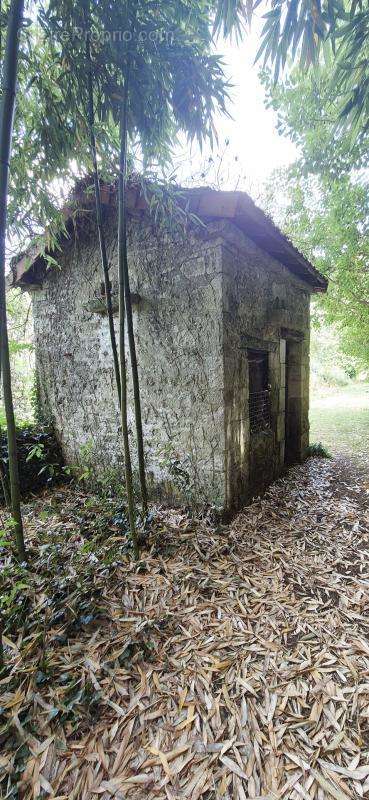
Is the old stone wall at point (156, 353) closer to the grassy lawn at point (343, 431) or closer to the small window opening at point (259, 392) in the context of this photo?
the small window opening at point (259, 392)

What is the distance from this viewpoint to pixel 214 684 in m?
1.76

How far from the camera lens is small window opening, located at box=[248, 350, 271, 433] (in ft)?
13.7

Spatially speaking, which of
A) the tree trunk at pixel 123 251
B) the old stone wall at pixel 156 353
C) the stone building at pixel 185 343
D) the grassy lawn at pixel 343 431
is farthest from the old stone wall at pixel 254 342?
the grassy lawn at pixel 343 431

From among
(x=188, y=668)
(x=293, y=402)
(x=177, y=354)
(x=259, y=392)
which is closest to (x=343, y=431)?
(x=293, y=402)

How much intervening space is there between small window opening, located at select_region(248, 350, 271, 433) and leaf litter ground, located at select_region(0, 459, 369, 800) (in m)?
1.58

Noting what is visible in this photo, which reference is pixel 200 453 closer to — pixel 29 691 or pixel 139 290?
pixel 139 290

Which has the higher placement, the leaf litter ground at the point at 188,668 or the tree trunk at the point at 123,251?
the tree trunk at the point at 123,251

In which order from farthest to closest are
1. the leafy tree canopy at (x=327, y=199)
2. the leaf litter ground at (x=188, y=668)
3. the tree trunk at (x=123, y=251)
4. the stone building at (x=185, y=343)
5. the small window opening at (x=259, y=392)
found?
1. the leafy tree canopy at (x=327, y=199)
2. the small window opening at (x=259, y=392)
3. the stone building at (x=185, y=343)
4. the tree trunk at (x=123, y=251)
5. the leaf litter ground at (x=188, y=668)

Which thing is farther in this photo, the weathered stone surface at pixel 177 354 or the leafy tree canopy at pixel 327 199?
the leafy tree canopy at pixel 327 199

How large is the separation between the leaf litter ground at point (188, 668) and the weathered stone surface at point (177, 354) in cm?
84

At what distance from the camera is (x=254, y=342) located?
12.9ft

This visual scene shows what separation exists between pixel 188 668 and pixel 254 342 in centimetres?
322

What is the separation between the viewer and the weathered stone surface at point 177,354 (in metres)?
3.33

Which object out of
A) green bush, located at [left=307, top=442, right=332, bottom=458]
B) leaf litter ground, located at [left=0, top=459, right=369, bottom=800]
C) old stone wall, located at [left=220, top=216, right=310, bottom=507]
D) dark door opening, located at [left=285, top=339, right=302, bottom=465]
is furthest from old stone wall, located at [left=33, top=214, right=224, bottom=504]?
green bush, located at [left=307, top=442, right=332, bottom=458]
